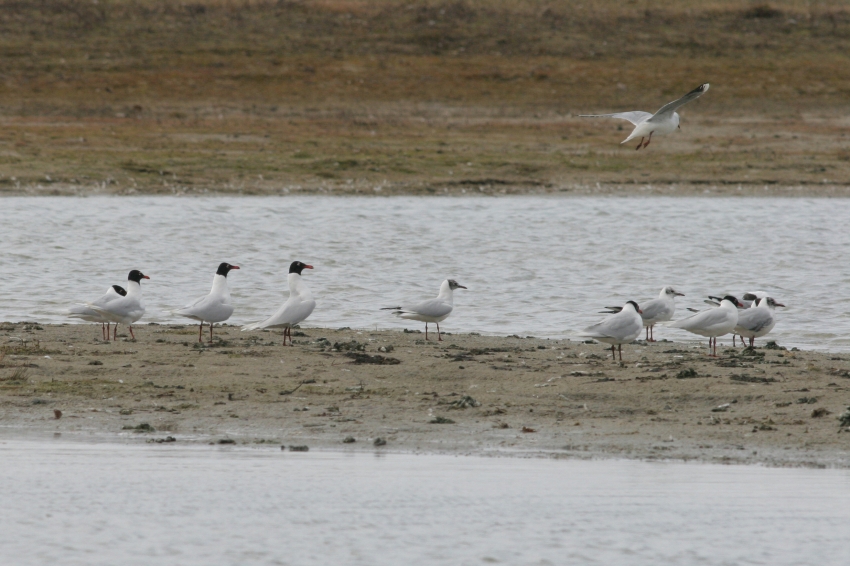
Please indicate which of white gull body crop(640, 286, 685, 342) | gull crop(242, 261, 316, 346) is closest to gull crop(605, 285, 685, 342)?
white gull body crop(640, 286, 685, 342)

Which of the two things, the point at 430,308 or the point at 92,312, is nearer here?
the point at 92,312

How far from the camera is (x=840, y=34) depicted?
49.6m

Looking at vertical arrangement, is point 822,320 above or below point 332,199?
below

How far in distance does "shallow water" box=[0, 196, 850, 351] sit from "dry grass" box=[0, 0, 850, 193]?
2.77 metres

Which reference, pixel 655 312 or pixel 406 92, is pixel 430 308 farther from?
pixel 406 92

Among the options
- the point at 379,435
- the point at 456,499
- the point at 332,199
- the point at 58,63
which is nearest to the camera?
the point at 456,499

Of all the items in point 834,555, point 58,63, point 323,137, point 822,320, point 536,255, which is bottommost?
point 834,555

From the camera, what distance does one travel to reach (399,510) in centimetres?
732

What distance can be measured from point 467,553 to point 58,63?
39.3 m

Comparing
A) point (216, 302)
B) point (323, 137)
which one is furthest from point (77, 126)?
point (216, 302)

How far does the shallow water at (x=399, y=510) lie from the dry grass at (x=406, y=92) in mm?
19094

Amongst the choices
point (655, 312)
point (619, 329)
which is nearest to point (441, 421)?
point (619, 329)

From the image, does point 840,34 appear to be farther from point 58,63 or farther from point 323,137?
point 58,63

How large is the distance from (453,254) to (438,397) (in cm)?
1000
